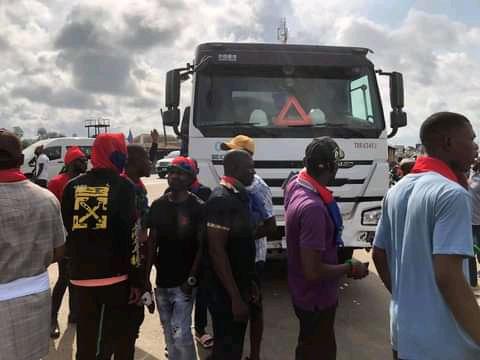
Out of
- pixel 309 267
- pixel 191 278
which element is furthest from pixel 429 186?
pixel 191 278

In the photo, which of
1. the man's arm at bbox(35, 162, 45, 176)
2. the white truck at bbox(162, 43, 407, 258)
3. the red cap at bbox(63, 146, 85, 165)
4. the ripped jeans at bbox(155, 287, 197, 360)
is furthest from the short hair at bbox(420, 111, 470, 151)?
the man's arm at bbox(35, 162, 45, 176)

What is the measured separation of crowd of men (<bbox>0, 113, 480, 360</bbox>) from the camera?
164 centimetres

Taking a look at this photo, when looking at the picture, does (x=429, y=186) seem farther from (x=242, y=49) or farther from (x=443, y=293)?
(x=242, y=49)

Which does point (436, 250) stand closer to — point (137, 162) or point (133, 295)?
point (133, 295)

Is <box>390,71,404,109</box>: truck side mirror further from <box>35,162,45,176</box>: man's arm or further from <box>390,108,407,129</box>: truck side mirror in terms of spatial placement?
<box>35,162,45,176</box>: man's arm

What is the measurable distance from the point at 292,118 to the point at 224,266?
274 centimetres

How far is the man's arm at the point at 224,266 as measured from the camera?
2.44 meters

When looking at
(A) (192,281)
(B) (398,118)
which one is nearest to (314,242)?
(A) (192,281)

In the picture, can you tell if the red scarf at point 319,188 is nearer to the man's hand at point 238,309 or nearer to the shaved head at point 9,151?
the man's hand at point 238,309

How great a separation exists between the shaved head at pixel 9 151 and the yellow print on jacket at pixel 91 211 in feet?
1.36

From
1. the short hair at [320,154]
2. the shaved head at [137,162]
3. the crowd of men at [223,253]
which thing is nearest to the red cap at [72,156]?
the shaved head at [137,162]

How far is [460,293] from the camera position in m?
1.57

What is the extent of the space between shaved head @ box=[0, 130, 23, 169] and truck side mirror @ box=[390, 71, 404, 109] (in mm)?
4357

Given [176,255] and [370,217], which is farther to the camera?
[370,217]
